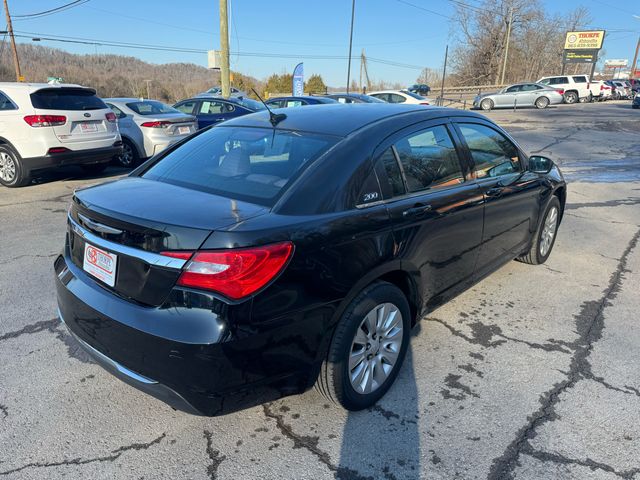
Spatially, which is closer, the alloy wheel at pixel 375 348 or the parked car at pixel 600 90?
the alloy wheel at pixel 375 348

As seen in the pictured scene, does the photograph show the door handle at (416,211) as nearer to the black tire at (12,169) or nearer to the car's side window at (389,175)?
the car's side window at (389,175)

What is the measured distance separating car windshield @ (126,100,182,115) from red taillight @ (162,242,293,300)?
9071 millimetres

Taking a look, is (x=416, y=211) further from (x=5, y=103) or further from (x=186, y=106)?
(x=186, y=106)

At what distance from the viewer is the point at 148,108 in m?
10.3

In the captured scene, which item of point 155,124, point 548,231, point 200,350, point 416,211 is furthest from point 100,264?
point 155,124

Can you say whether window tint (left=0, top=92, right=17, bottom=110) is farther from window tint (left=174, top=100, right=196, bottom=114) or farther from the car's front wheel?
the car's front wheel

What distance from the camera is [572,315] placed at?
3904mm

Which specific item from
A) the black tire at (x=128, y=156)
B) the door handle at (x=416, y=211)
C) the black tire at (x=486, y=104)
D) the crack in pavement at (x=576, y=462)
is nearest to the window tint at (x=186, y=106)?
the black tire at (x=128, y=156)

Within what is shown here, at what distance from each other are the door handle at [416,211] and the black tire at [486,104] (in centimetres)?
3091

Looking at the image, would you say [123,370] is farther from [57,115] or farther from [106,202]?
[57,115]

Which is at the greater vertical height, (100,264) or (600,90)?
(600,90)

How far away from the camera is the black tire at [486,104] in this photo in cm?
3067

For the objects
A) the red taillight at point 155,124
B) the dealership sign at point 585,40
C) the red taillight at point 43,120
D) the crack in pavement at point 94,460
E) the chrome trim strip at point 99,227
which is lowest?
the crack in pavement at point 94,460

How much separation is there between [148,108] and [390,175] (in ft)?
29.5
